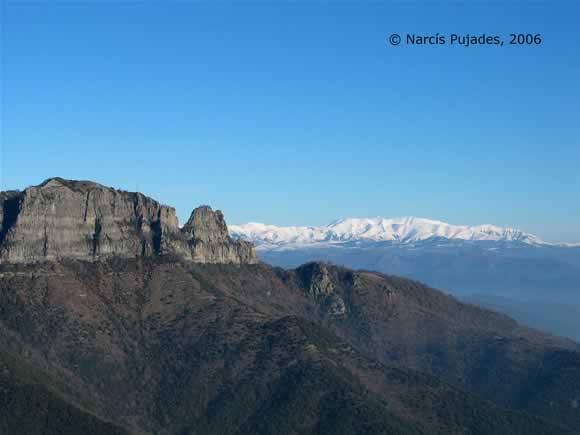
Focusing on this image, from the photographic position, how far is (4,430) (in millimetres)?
197875
